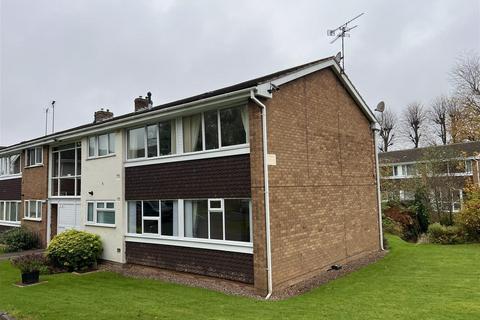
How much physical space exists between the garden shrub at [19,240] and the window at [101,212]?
5.62 m

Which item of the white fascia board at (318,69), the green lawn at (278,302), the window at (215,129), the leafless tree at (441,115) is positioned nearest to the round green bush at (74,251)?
the green lawn at (278,302)

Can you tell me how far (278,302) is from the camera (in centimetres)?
839

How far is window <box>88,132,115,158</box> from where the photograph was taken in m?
14.4

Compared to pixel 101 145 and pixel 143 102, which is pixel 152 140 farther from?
pixel 143 102

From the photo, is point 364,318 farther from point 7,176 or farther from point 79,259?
point 7,176

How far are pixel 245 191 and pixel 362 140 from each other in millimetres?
6929

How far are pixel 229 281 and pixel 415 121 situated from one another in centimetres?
4354

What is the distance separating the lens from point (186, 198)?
11.1m

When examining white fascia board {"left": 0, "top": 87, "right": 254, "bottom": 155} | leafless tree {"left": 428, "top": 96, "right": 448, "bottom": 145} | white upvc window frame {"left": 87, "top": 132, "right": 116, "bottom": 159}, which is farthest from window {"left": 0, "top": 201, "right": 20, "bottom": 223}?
leafless tree {"left": 428, "top": 96, "right": 448, "bottom": 145}

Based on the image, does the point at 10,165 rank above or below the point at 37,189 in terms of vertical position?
above

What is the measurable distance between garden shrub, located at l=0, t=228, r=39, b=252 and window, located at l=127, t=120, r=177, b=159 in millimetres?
9256

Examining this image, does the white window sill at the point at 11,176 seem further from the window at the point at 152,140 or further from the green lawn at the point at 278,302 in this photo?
the window at the point at 152,140

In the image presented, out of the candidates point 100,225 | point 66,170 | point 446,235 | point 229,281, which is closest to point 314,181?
point 229,281

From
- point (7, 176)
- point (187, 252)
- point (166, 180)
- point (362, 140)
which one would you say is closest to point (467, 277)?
point (362, 140)
